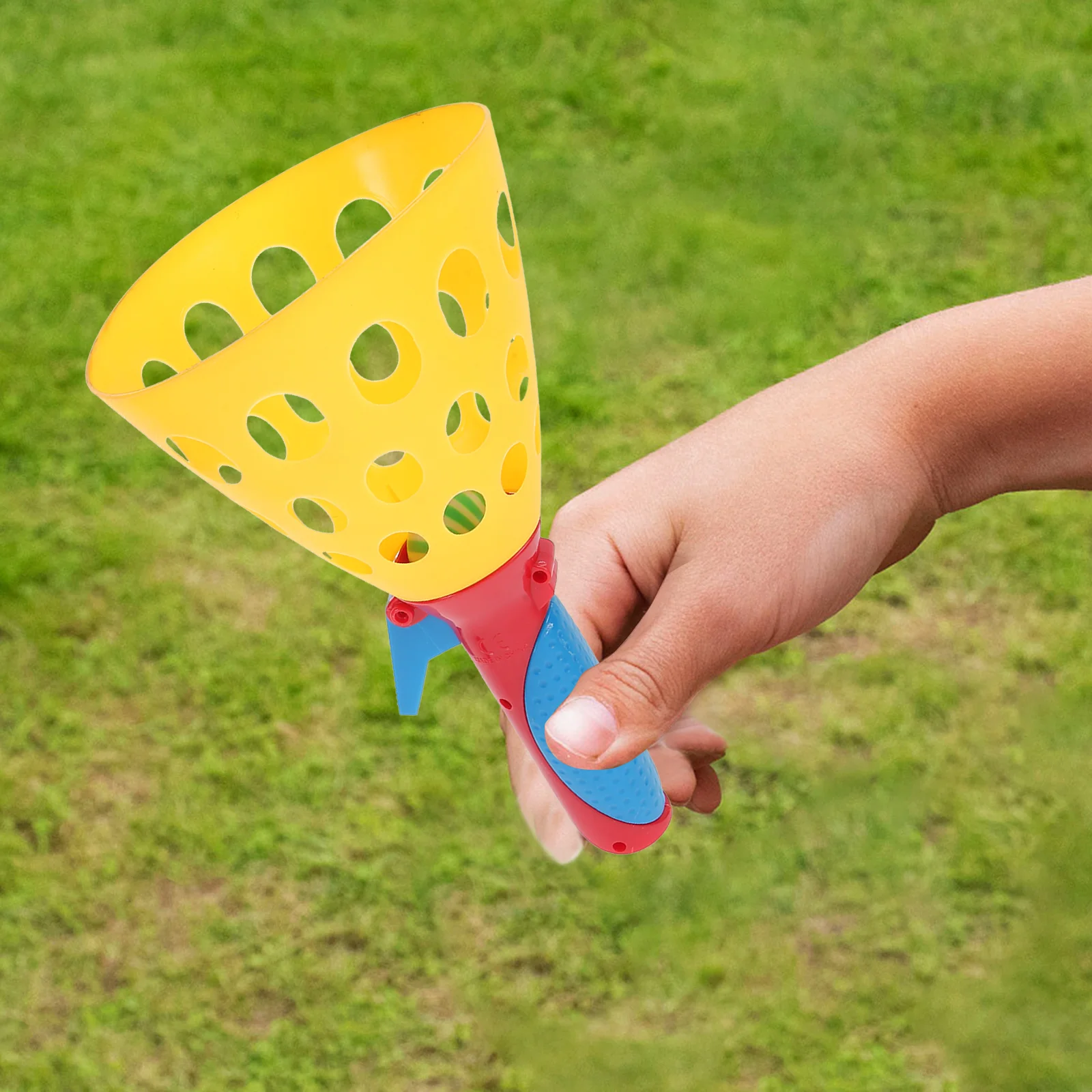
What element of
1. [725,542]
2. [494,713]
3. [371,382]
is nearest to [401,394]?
[371,382]

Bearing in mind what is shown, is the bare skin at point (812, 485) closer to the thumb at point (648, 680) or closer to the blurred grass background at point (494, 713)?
the thumb at point (648, 680)

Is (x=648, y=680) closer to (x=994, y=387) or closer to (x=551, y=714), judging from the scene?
(x=551, y=714)

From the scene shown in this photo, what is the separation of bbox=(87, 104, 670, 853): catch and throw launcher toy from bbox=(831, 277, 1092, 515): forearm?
1.32 feet

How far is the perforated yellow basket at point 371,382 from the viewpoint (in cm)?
62

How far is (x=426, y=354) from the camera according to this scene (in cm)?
68

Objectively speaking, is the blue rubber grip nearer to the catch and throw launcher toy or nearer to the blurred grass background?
the catch and throw launcher toy

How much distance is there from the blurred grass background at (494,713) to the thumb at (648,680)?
101 centimetres

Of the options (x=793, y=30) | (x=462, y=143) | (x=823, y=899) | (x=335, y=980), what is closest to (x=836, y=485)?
(x=462, y=143)

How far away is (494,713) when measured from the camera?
2.14 m

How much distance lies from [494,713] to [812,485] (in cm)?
113

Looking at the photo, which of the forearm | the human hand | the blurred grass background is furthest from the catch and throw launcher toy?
the blurred grass background

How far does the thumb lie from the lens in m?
0.88

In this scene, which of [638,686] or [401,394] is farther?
[638,686]

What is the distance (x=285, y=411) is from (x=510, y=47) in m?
2.66
